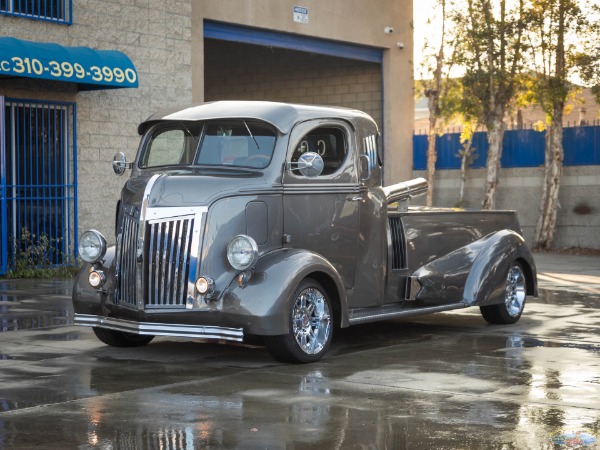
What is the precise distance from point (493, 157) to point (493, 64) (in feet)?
7.01

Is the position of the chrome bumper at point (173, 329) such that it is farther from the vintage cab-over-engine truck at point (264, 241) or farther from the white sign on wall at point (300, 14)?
the white sign on wall at point (300, 14)

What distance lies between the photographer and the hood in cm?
900

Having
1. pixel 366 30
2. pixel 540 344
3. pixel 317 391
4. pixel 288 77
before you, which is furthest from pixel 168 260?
pixel 288 77

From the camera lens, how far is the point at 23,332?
1092 centimetres

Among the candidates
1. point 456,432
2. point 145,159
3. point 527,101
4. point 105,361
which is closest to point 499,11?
point 527,101

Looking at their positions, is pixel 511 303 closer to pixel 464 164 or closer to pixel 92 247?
pixel 92 247

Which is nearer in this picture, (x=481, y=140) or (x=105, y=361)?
(x=105, y=361)

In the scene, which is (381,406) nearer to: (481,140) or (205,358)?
(205,358)

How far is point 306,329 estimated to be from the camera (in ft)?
30.1

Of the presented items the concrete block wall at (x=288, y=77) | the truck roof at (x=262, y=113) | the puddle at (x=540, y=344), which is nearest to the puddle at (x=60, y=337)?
the truck roof at (x=262, y=113)

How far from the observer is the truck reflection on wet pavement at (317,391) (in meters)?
6.27

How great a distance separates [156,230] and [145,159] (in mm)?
1535

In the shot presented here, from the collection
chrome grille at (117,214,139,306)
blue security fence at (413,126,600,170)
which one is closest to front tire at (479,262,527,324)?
chrome grille at (117,214,139,306)

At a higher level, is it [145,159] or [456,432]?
[145,159]
